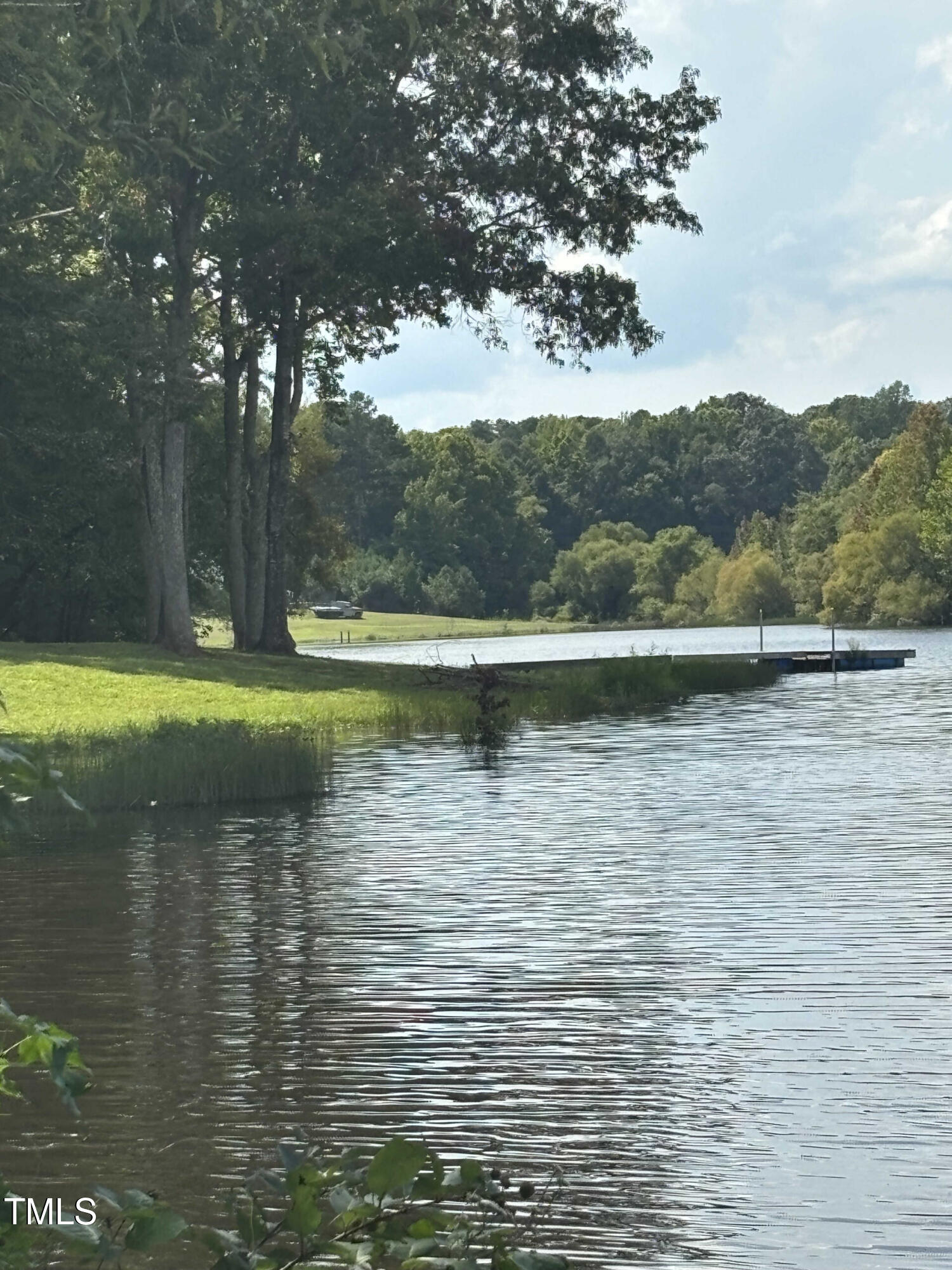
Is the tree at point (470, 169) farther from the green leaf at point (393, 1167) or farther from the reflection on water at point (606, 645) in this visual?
the green leaf at point (393, 1167)

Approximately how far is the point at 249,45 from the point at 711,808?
22.5 meters

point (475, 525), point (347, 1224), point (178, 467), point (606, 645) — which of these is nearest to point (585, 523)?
point (475, 525)

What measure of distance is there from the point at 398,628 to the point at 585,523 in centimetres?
4525

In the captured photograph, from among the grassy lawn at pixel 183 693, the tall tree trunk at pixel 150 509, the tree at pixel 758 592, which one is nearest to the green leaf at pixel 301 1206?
the grassy lawn at pixel 183 693

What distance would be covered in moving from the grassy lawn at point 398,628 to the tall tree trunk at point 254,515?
186ft

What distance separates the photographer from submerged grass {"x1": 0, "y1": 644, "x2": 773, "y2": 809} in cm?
1986

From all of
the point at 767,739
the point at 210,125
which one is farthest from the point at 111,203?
the point at 767,739

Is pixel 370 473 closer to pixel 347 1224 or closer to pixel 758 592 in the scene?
pixel 758 592

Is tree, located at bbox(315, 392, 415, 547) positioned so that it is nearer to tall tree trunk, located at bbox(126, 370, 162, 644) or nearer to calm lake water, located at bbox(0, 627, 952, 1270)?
tall tree trunk, located at bbox(126, 370, 162, 644)

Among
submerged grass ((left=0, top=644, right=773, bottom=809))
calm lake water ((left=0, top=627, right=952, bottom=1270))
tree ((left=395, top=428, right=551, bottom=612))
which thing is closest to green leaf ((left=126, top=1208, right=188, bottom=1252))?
calm lake water ((left=0, top=627, right=952, bottom=1270))

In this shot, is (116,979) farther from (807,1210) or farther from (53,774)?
(53,774)

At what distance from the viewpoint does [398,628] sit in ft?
403

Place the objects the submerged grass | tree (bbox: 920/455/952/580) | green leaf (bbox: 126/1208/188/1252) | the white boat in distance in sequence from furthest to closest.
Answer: the white boat in distance, tree (bbox: 920/455/952/580), the submerged grass, green leaf (bbox: 126/1208/188/1252)

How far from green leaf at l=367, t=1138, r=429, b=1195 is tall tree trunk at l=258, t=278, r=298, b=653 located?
38.5 metres
